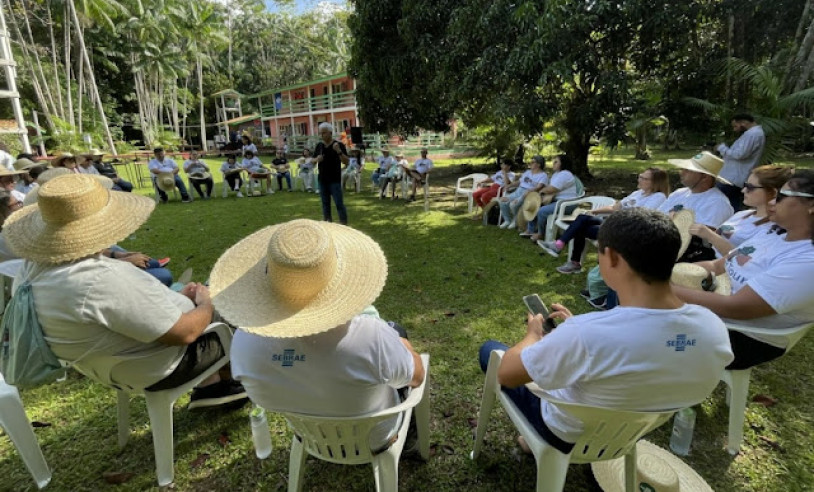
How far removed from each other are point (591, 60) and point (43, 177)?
7993 mm

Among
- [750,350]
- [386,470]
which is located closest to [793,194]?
[750,350]

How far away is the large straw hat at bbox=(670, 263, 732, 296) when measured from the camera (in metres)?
2.52

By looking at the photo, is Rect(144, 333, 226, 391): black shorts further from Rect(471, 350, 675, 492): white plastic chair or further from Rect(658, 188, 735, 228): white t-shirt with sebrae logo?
Rect(658, 188, 735, 228): white t-shirt with sebrae logo

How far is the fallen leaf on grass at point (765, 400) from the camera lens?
2623 mm

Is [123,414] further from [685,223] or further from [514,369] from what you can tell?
[685,223]

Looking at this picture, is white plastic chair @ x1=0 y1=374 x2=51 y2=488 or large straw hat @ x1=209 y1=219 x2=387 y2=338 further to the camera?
white plastic chair @ x1=0 y1=374 x2=51 y2=488

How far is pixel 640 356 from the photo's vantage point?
1.29 meters

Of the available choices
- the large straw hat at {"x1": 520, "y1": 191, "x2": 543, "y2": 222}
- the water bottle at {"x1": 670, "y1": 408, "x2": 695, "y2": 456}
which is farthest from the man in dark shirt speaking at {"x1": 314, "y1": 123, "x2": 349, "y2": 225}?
the water bottle at {"x1": 670, "y1": 408, "x2": 695, "y2": 456}

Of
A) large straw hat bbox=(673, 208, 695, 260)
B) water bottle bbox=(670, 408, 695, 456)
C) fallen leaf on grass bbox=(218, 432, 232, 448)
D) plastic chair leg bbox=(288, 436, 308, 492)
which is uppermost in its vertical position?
large straw hat bbox=(673, 208, 695, 260)

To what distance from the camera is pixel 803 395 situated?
8.85ft

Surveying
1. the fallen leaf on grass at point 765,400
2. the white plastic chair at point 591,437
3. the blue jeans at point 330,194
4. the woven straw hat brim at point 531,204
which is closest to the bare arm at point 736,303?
the white plastic chair at point 591,437

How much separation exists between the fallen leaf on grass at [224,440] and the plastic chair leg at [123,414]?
1.74 feet

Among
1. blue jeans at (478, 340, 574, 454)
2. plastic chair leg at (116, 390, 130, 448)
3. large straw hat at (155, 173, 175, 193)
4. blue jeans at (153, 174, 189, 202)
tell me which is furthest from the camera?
blue jeans at (153, 174, 189, 202)

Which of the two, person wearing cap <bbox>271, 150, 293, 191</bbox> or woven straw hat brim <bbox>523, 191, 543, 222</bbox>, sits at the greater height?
person wearing cap <bbox>271, 150, 293, 191</bbox>
